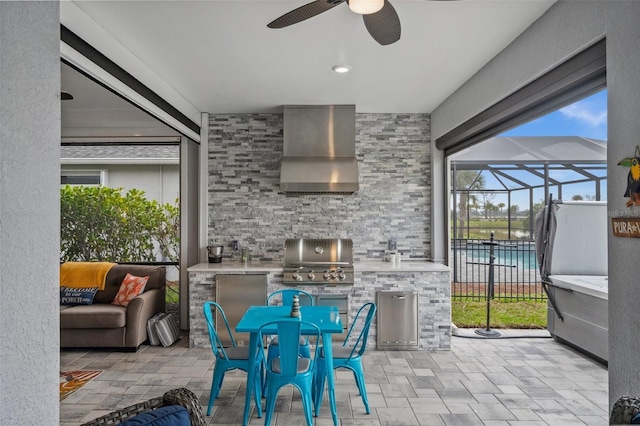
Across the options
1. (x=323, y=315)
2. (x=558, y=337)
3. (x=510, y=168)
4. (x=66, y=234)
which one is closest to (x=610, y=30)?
(x=323, y=315)

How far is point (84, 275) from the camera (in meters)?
4.91

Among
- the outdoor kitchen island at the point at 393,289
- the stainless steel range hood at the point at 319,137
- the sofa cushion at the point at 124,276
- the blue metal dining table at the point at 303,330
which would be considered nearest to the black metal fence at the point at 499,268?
the outdoor kitchen island at the point at 393,289

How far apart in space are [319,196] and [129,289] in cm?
249

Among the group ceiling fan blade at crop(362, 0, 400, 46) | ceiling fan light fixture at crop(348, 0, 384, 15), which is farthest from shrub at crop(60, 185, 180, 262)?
ceiling fan light fixture at crop(348, 0, 384, 15)

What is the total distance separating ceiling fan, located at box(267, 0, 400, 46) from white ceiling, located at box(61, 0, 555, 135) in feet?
1.21

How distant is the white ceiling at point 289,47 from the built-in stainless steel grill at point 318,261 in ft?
5.42

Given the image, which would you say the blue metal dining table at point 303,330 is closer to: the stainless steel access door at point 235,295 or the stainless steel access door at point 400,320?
the stainless steel access door at point 235,295

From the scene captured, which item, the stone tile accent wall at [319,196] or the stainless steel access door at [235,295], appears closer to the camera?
the stainless steel access door at [235,295]

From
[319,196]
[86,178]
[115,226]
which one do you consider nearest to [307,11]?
[319,196]

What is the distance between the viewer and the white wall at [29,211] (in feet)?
4.17

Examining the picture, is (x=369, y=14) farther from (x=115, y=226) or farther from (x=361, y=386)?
(x=115, y=226)

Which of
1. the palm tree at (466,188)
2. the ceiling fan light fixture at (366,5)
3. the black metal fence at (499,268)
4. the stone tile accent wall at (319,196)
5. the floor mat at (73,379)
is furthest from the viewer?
the palm tree at (466,188)

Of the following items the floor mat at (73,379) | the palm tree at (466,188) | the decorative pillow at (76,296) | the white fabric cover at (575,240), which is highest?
the palm tree at (466,188)

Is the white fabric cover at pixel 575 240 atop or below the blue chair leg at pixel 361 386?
atop
